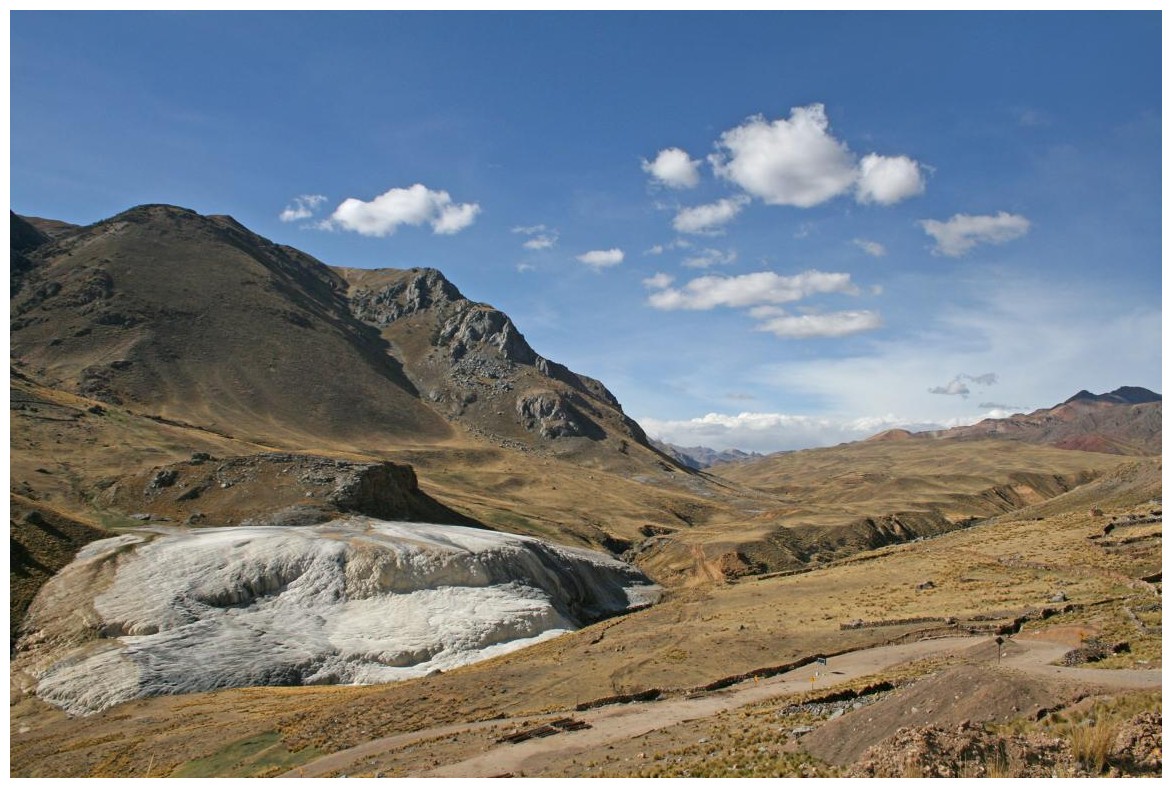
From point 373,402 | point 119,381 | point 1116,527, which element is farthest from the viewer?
point 373,402

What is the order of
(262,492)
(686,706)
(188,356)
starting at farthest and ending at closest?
(188,356) → (262,492) → (686,706)

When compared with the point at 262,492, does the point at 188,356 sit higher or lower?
higher

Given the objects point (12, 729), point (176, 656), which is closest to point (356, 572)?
point (176, 656)

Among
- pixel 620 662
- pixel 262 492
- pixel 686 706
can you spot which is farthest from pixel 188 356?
pixel 686 706

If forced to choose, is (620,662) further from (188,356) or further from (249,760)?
(188,356)

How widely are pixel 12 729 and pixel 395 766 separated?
76.2 ft

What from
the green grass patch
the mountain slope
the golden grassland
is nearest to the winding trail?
the green grass patch

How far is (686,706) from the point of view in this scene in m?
26.1

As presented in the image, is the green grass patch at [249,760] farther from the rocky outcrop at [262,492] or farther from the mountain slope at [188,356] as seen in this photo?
the mountain slope at [188,356]

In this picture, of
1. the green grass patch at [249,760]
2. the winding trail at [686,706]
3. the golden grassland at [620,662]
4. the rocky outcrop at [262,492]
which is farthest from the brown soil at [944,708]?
the rocky outcrop at [262,492]

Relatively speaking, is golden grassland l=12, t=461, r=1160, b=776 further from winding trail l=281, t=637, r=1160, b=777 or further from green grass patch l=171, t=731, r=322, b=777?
winding trail l=281, t=637, r=1160, b=777

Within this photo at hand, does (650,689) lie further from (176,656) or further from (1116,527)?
(1116,527)

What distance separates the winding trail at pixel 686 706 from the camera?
2030cm

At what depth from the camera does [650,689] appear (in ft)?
94.7
